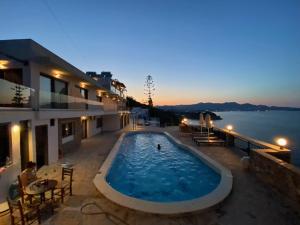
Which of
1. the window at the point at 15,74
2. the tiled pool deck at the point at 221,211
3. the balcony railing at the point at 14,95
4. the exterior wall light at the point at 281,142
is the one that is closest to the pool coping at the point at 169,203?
the tiled pool deck at the point at 221,211

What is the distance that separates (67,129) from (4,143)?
6.73 metres

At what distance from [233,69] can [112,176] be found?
3333 cm

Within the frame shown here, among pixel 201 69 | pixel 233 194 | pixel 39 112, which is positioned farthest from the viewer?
pixel 201 69

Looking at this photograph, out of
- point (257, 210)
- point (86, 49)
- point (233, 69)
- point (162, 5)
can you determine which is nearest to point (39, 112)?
point (257, 210)

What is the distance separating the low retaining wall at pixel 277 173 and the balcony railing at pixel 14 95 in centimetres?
996

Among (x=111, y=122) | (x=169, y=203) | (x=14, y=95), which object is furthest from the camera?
(x=111, y=122)

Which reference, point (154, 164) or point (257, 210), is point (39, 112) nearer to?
point (154, 164)

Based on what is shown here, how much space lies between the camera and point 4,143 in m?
7.13

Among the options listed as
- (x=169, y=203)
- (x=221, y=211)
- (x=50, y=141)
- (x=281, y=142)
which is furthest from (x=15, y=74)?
(x=281, y=142)

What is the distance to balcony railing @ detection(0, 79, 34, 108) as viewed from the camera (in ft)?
24.2

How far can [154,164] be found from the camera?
41.5ft

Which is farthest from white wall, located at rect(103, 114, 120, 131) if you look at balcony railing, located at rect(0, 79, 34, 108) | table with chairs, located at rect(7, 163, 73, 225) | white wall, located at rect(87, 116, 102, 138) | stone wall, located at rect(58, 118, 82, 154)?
table with chairs, located at rect(7, 163, 73, 225)

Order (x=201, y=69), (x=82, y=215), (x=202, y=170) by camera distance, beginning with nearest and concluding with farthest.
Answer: (x=82, y=215) → (x=202, y=170) → (x=201, y=69)

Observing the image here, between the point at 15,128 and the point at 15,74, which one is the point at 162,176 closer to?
the point at 15,128
